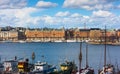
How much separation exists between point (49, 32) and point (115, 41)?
675 inches

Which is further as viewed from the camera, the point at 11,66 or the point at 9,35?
the point at 9,35

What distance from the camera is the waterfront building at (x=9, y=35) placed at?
105 metres

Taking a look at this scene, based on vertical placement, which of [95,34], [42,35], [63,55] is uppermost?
[95,34]

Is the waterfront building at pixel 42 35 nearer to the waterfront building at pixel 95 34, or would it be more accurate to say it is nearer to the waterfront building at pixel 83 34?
the waterfront building at pixel 83 34

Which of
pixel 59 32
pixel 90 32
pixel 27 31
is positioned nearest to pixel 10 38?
pixel 27 31

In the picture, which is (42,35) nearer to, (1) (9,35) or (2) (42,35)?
(2) (42,35)

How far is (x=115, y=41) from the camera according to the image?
9606cm

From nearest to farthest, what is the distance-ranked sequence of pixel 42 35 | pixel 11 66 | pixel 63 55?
pixel 11 66, pixel 63 55, pixel 42 35

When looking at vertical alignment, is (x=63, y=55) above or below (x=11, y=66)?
below

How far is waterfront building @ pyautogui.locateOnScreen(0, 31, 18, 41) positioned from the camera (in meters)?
105

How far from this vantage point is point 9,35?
10612 cm

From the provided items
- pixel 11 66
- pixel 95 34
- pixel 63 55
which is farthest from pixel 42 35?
pixel 11 66

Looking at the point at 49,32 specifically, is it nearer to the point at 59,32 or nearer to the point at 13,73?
the point at 59,32

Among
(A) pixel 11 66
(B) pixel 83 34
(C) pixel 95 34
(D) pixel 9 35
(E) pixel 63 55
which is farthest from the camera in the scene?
(D) pixel 9 35
